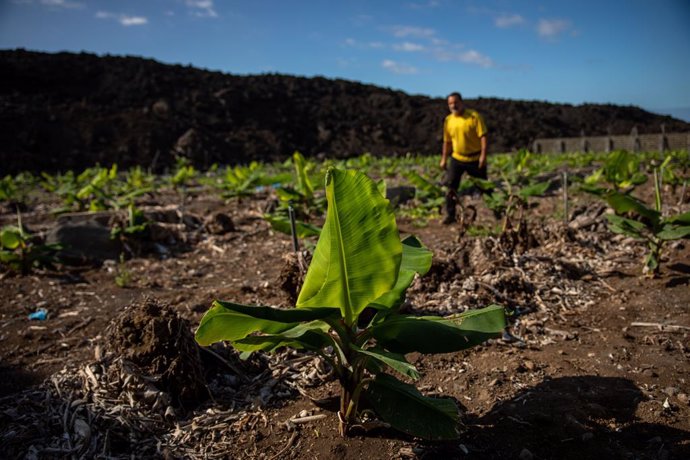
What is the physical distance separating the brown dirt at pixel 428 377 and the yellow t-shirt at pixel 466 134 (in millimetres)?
2502

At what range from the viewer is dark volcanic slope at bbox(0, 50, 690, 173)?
79.5 feet

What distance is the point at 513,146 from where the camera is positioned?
3222cm

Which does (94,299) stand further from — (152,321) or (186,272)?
(152,321)

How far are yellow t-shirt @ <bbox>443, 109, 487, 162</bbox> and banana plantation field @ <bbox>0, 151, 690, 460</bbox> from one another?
71.0 inches

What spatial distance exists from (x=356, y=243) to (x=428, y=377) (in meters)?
1.17

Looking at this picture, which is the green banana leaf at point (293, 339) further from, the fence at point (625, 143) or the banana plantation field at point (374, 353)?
the fence at point (625, 143)

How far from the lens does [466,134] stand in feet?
19.7

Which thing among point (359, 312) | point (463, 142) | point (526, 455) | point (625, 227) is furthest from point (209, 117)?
point (526, 455)

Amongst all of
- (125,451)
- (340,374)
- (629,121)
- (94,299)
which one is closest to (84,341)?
(94,299)

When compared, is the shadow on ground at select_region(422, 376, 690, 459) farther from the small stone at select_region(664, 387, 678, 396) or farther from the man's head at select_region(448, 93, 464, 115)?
the man's head at select_region(448, 93, 464, 115)

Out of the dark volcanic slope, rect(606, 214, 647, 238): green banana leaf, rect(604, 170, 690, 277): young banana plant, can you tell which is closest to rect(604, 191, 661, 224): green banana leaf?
rect(604, 170, 690, 277): young banana plant

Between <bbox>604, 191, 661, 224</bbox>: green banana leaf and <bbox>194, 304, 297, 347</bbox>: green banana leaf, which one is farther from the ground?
<bbox>604, 191, 661, 224</bbox>: green banana leaf

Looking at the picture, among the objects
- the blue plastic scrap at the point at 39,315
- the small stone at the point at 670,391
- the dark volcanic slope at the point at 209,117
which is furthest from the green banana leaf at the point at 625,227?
the dark volcanic slope at the point at 209,117

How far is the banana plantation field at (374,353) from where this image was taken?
1.59 metres
